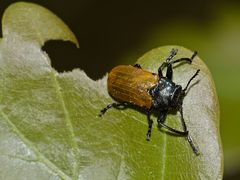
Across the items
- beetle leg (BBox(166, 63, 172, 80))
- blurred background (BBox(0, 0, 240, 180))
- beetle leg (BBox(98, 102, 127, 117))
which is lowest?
blurred background (BBox(0, 0, 240, 180))

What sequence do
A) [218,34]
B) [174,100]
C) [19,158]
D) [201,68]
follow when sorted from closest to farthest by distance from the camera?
[19,158]
[201,68]
[174,100]
[218,34]

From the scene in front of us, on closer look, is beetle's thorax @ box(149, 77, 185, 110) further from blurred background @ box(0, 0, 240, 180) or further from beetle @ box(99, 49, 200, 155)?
blurred background @ box(0, 0, 240, 180)

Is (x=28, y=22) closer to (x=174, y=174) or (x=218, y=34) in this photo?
(x=174, y=174)

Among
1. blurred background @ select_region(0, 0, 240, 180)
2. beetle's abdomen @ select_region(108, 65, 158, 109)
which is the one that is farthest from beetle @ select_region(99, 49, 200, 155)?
blurred background @ select_region(0, 0, 240, 180)

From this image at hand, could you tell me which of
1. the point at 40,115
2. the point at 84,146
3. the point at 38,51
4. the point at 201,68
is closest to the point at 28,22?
the point at 38,51

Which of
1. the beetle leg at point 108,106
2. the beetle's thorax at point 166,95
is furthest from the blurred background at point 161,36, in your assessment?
the beetle leg at point 108,106

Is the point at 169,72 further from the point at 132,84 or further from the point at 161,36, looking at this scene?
the point at 161,36

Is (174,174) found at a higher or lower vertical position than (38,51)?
lower
